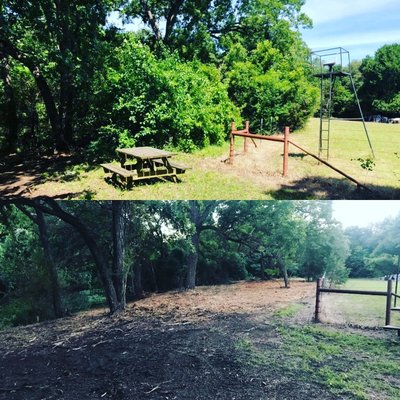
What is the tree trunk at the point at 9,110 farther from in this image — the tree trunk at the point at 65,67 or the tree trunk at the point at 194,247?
the tree trunk at the point at 194,247

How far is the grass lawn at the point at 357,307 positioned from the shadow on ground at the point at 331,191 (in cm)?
328

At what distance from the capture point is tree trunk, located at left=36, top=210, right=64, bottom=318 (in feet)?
12.2

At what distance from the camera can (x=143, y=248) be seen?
150 inches

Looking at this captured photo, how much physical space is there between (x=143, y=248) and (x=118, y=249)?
21 centimetres

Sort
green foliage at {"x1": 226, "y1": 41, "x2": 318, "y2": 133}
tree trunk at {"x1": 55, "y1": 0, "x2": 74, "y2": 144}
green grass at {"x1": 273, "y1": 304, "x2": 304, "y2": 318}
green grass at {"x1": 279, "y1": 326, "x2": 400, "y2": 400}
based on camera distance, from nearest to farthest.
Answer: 1. green grass at {"x1": 279, "y1": 326, "x2": 400, "y2": 400}
2. green grass at {"x1": 273, "y1": 304, "x2": 304, "y2": 318}
3. tree trunk at {"x1": 55, "y1": 0, "x2": 74, "y2": 144}
4. green foliage at {"x1": 226, "y1": 41, "x2": 318, "y2": 133}

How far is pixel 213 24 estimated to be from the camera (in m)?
14.4

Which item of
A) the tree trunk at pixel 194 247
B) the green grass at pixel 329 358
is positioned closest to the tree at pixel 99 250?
the tree trunk at pixel 194 247

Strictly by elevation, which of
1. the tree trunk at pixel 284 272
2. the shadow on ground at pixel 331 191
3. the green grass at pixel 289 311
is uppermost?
the shadow on ground at pixel 331 191

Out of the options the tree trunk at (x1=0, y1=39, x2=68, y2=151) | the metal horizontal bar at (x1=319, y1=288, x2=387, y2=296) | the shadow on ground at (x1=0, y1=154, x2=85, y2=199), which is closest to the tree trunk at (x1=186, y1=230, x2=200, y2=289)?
the metal horizontal bar at (x1=319, y1=288, x2=387, y2=296)

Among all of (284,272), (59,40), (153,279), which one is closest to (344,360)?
(284,272)

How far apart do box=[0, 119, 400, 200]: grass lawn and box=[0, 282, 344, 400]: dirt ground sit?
2.88m

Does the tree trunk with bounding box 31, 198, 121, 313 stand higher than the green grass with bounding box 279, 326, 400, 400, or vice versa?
the tree trunk with bounding box 31, 198, 121, 313

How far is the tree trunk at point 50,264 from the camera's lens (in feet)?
12.2

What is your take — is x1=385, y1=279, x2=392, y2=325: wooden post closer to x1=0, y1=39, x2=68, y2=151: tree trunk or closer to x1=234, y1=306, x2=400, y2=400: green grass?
x1=234, y1=306, x2=400, y2=400: green grass
